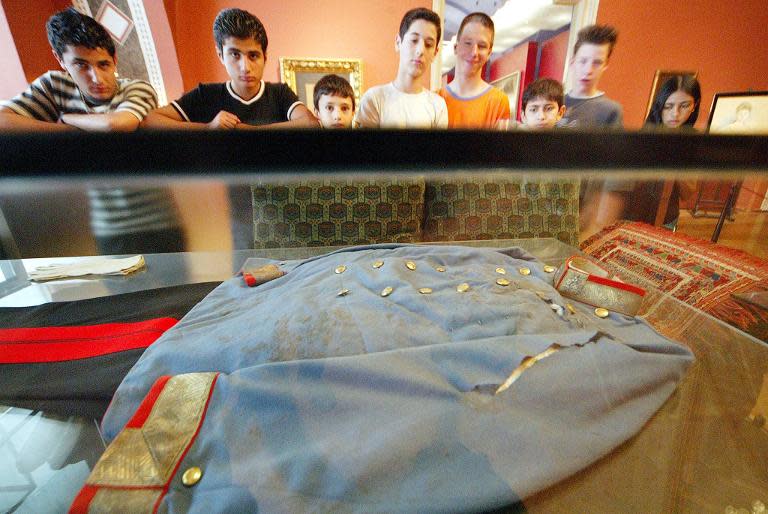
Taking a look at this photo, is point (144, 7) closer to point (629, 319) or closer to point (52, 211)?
point (52, 211)

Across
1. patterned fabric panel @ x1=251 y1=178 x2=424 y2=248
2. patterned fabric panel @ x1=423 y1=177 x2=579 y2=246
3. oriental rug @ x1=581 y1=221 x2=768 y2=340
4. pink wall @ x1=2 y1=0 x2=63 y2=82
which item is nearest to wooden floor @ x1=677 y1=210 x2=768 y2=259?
oriental rug @ x1=581 y1=221 x2=768 y2=340

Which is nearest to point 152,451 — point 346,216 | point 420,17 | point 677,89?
point 677,89

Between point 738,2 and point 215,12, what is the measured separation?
297 centimetres

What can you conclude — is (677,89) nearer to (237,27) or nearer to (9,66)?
(237,27)

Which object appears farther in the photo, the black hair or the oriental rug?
the oriental rug

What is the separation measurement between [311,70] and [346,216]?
1208 mm

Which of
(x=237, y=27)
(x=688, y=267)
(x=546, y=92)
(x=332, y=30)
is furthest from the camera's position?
(x=332, y=30)

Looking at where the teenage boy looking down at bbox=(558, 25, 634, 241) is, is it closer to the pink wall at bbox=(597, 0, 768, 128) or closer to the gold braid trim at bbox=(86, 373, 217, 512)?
the gold braid trim at bbox=(86, 373, 217, 512)

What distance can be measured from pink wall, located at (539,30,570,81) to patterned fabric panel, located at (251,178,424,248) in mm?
1815

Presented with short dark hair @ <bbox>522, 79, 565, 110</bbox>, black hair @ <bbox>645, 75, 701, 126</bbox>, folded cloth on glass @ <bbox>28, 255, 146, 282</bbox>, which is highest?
short dark hair @ <bbox>522, 79, 565, 110</bbox>

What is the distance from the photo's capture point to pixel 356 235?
4.44 ft

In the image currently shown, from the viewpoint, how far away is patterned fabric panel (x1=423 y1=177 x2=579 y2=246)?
4.19ft

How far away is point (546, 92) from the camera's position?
65cm

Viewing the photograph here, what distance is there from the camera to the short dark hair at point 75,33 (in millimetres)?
543
